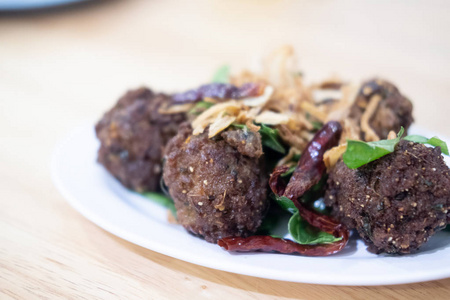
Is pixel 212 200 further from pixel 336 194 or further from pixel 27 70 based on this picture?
pixel 27 70

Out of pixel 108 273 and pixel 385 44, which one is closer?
pixel 108 273

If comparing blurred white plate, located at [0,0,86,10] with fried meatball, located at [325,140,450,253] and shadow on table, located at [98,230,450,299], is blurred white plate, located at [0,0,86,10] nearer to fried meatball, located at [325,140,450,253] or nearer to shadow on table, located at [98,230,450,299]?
shadow on table, located at [98,230,450,299]

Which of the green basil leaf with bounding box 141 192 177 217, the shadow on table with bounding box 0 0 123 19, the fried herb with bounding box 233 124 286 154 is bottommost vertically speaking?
the shadow on table with bounding box 0 0 123 19

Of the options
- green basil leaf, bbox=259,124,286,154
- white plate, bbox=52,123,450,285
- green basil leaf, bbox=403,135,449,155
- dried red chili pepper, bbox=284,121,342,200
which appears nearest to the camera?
white plate, bbox=52,123,450,285

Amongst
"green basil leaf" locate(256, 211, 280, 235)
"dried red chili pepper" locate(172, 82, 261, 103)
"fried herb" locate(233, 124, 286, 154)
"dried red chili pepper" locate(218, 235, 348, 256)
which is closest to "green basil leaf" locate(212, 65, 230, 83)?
"dried red chili pepper" locate(172, 82, 261, 103)

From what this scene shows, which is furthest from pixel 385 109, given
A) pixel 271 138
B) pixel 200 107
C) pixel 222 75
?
pixel 222 75

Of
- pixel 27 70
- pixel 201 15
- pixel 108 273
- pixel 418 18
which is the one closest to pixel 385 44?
pixel 418 18

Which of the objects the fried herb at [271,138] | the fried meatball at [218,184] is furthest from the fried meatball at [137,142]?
the fried herb at [271,138]
